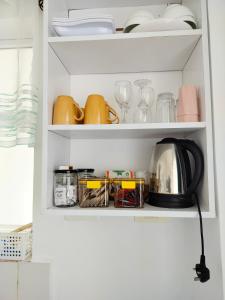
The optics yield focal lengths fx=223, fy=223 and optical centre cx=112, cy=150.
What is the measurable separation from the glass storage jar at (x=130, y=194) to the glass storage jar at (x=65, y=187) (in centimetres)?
16

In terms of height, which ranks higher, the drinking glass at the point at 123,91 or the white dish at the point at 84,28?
the white dish at the point at 84,28

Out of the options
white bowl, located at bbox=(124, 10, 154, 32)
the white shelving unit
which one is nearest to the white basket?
the white shelving unit

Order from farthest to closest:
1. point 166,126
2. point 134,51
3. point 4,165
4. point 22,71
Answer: point 4,165, point 22,71, point 134,51, point 166,126

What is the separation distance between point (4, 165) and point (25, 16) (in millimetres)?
720

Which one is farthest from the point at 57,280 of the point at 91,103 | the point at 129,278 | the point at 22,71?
the point at 22,71

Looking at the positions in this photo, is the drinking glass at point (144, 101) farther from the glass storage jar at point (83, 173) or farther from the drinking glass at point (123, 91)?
the glass storage jar at point (83, 173)

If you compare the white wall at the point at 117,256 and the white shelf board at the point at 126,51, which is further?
the white wall at the point at 117,256

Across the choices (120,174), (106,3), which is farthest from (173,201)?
(106,3)

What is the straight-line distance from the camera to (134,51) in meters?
0.82

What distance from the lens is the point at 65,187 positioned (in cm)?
78

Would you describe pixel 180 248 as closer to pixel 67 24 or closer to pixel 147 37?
pixel 147 37

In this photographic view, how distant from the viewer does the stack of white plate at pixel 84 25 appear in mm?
749

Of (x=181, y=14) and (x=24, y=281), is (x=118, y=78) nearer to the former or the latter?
(x=181, y=14)

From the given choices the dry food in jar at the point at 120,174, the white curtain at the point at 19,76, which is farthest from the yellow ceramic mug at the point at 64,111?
the dry food in jar at the point at 120,174
